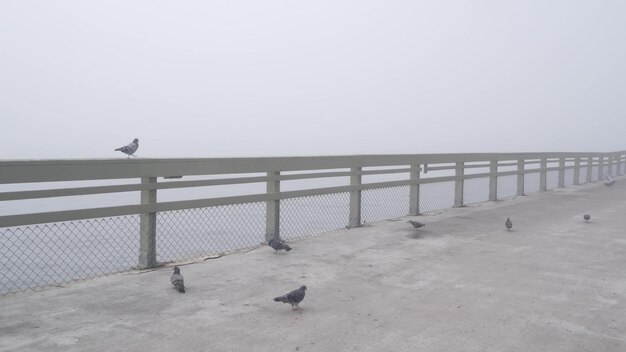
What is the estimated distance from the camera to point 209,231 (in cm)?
782

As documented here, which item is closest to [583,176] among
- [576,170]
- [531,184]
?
[576,170]

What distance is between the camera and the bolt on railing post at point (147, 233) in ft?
20.4

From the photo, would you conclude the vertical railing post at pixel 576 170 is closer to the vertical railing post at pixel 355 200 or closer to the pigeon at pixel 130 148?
the vertical railing post at pixel 355 200

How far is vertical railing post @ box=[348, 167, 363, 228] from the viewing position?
9.51 metres

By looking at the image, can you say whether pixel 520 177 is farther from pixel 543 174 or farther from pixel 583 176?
pixel 583 176

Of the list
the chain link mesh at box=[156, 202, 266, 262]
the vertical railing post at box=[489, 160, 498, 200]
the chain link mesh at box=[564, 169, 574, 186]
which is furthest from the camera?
the chain link mesh at box=[564, 169, 574, 186]

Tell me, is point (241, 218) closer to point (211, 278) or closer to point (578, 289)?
point (211, 278)

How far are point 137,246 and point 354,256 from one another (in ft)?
9.08

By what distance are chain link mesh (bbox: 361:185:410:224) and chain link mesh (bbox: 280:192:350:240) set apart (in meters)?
0.45

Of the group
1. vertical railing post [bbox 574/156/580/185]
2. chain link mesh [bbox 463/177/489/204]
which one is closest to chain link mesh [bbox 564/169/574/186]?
vertical railing post [bbox 574/156/580/185]

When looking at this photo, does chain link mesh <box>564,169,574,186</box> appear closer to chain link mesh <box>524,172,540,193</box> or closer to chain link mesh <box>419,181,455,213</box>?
chain link mesh <box>524,172,540,193</box>

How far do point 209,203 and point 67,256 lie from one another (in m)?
1.78

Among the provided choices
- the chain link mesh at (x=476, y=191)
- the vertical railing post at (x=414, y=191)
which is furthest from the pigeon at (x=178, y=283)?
the chain link mesh at (x=476, y=191)

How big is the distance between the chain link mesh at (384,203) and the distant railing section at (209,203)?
0.02m
